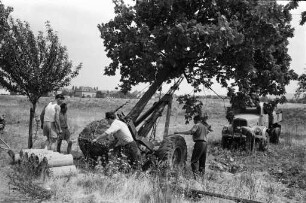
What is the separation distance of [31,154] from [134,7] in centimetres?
572

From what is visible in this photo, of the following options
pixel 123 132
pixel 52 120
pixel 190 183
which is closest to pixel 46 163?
pixel 123 132

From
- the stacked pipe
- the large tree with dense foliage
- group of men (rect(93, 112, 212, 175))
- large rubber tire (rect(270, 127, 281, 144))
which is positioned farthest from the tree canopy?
large rubber tire (rect(270, 127, 281, 144))

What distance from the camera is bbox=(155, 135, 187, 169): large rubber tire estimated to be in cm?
991

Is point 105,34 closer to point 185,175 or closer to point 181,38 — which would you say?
point 181,38

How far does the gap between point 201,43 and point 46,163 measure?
5352mm

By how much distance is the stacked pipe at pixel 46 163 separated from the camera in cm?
844

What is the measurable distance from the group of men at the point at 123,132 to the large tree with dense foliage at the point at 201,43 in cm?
225

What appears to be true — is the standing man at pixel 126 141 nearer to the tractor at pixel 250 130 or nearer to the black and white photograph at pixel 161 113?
the black and white photograph at pixel 161 113

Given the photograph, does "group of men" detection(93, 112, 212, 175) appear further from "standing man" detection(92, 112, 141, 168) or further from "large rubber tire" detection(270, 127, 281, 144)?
"large rubber tire" detection(270, 127, 281, 144)

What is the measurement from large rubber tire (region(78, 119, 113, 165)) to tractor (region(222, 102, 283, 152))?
21.2 feet

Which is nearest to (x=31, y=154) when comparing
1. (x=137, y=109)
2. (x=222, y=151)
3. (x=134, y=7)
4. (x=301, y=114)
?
(x=137, y=109)

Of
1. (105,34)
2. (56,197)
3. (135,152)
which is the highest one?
(105,34)

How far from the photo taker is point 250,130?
1583cm

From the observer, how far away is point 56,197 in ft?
22.7
